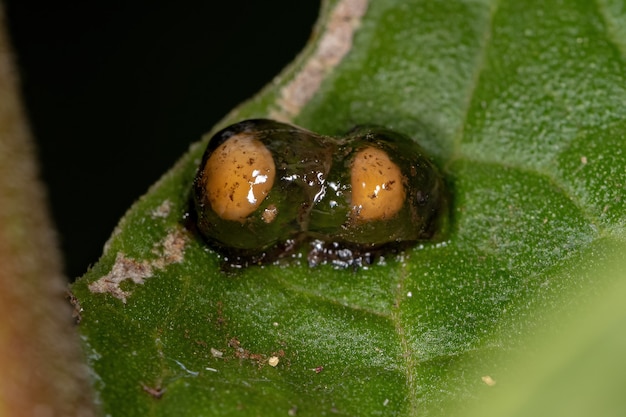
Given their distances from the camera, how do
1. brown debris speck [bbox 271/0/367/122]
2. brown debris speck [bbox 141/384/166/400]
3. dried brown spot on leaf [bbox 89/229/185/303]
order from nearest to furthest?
brown debris speck [bbox 141/384/166/400], dried brown spot on leaf [bbox 89/229/185/303], brown debris speck [bbox 271/0/367/122]

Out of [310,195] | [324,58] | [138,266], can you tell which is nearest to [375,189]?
[310,195]

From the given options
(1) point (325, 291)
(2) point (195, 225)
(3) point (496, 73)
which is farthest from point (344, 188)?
(3) point (496, 73)

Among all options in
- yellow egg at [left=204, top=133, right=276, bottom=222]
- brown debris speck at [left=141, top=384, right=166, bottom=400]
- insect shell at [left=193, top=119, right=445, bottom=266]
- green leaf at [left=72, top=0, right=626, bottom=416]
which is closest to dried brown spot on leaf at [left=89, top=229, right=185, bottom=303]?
green leaf at [left=72, top=0, right=626, bottom=416]

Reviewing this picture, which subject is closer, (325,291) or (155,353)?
(155,353)

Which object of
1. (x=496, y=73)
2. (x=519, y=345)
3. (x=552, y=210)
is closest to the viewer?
(x=519, y=345)

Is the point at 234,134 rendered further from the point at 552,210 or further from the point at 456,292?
the point at 552,210

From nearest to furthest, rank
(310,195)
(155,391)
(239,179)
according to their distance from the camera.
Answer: (155,391), (239,179), (310,195)

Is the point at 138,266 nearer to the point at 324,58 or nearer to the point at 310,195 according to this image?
the point at 310,195

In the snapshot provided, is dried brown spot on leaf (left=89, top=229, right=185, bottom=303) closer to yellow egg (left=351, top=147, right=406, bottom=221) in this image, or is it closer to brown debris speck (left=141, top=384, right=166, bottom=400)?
brown debris speck (left=141, top=384, right=166, bottom=400)
